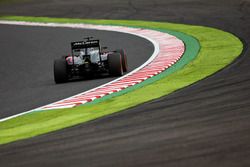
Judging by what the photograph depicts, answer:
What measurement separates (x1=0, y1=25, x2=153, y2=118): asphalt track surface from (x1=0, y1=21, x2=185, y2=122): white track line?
13.8 inches

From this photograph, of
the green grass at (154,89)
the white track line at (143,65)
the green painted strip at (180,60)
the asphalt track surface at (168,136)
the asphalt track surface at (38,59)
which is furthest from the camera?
the asphalt track surface at (38,59)

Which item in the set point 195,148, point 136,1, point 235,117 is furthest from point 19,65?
point 136,1

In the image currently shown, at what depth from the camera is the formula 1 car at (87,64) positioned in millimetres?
20094

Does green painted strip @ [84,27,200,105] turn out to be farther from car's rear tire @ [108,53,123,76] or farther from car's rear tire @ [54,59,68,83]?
car's rear tire @ [54,59,68,83]

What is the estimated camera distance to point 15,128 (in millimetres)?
13883

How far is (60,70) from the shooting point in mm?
20125

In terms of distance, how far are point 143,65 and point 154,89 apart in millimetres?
5846

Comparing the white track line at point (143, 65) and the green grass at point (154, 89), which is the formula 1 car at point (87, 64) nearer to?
the white track line at point (143, 65)

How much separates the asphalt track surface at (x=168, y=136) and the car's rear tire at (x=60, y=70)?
435 centimetres

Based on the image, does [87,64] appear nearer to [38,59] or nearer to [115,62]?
→ [115,62]

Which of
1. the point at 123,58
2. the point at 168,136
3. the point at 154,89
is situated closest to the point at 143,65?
the point at 123,58

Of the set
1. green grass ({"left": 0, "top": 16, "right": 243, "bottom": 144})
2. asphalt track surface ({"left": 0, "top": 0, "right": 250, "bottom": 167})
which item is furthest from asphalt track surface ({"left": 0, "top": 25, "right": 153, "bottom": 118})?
asphalt track surface ({"left": 0, "top": 0, "right": 250, "bottom": 167})

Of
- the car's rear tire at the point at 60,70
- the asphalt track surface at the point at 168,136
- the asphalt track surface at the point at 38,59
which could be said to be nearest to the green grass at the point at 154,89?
the asphalt track surface at the point at 168,136

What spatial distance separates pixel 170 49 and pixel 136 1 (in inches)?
813
